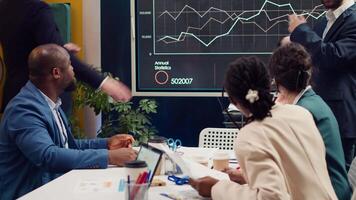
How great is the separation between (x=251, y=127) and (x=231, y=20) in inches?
115

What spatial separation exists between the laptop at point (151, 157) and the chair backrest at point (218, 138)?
1.34 metres

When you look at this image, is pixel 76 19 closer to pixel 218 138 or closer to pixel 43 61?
pixel 218 138

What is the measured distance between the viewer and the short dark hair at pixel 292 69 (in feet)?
7.63

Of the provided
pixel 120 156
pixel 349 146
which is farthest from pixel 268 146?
pixel 349 146

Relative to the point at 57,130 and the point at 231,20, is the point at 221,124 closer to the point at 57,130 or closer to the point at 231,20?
the point at 231,20

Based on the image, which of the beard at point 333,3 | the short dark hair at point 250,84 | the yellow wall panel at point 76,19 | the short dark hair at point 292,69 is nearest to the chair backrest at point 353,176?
the short dark hair at point 292,69

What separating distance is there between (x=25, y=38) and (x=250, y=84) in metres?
1.89

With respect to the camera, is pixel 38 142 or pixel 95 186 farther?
pixel 38 142

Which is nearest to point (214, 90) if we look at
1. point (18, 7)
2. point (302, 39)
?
point (302, 39)

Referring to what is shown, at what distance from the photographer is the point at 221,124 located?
4715 mm

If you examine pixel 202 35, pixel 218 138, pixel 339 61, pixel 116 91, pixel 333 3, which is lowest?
pixel 218 138

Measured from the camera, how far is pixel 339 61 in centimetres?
304

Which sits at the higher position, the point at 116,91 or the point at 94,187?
the point at 116,91

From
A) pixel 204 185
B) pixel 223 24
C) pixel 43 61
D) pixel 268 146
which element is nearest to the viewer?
pixel 268 146
